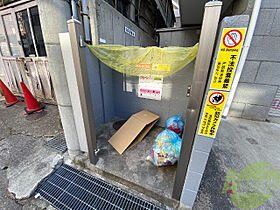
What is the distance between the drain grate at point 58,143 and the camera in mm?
2379

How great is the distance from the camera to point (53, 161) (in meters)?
2.08

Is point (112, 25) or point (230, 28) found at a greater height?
point (112, 25)

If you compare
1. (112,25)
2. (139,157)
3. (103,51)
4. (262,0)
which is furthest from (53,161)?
(262,0)

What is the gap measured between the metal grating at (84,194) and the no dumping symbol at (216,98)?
5.10ft

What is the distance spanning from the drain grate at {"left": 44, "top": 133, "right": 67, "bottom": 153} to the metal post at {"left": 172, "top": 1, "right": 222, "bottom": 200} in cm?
237

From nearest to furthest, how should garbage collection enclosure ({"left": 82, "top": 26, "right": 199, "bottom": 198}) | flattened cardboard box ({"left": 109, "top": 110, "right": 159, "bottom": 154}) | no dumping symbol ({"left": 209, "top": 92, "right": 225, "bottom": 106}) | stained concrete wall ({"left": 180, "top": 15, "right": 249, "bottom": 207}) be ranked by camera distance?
stained concrete wall ({"left": 180, "top": 15, "right": 249, "bottom": 207})
no dumping symbol ({"left": 209, "top": 92, "right": 225, "bottom": 106})
garbage collection enclosure ({"left": 82, "top": 26, "right": 199, "bottom": 198})
flattened cardboard box ({"left": 109, "top": 110, "right": 159, "bottom": 154})

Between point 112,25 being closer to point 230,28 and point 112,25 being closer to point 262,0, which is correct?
point 230,28

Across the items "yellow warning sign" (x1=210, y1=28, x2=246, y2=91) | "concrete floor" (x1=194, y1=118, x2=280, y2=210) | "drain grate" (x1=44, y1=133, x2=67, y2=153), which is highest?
"yellow warning sign" (x1=210, y1=28, x2=246, y2=91)

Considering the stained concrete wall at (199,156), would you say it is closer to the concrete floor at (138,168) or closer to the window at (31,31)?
→ the concrete floor at (138,168)

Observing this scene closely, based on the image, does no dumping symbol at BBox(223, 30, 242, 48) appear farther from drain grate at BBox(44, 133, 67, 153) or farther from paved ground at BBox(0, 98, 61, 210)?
drain grate at BBox(44, 133, 67, 153)

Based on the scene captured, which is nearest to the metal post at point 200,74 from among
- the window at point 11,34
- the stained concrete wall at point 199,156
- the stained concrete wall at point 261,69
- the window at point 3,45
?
the stained concrete wall at point 199,156

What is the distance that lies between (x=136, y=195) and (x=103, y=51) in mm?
2410

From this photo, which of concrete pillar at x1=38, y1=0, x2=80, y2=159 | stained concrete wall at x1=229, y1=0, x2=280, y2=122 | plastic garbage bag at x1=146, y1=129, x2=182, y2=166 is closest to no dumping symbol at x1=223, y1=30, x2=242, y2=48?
plastic garbage bag at x1=146, y1=129, x2=182, y2=166

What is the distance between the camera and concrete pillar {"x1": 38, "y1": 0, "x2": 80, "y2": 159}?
4.97ft
